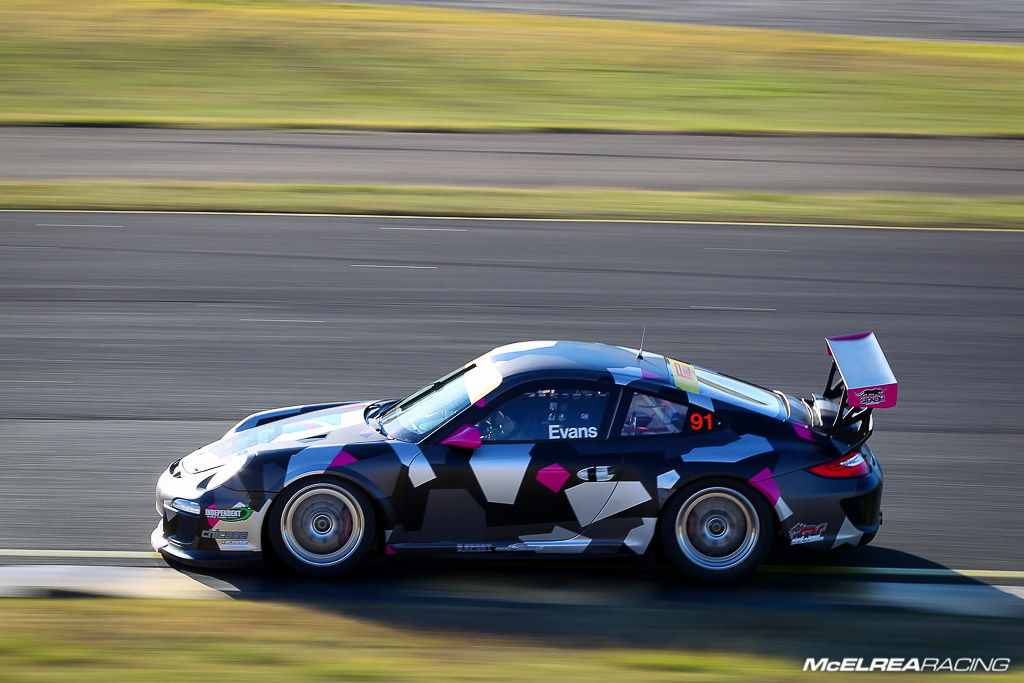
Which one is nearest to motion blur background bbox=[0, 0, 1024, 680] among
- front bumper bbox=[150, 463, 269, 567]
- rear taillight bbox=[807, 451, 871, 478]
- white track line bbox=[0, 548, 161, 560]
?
white track line bbox=[0, 548, 161, 560]

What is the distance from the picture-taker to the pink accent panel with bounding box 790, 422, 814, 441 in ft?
21.8

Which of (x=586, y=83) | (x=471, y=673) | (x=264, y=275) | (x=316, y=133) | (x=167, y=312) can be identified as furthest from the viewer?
(x=586, y=83)

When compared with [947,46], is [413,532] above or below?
below

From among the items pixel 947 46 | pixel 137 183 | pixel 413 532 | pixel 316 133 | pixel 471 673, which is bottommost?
pixel 471 673

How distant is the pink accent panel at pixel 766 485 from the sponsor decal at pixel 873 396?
0.74 metres

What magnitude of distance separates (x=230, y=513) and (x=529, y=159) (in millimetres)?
14048

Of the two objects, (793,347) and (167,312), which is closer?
(793,347)

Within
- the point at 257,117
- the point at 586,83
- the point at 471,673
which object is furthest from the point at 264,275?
the point at 586,83

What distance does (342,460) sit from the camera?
6.45m

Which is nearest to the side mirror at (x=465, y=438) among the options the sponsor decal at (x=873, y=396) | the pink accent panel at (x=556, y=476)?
the pink accent panel at (x=556, y=476)

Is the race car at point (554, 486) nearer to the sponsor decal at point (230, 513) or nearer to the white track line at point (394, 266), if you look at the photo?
the sponsor decal at point (230, 513)

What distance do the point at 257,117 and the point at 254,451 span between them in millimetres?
17723

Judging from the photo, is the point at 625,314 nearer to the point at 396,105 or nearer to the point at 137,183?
the point at 137,183

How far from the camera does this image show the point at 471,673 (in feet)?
17.4
